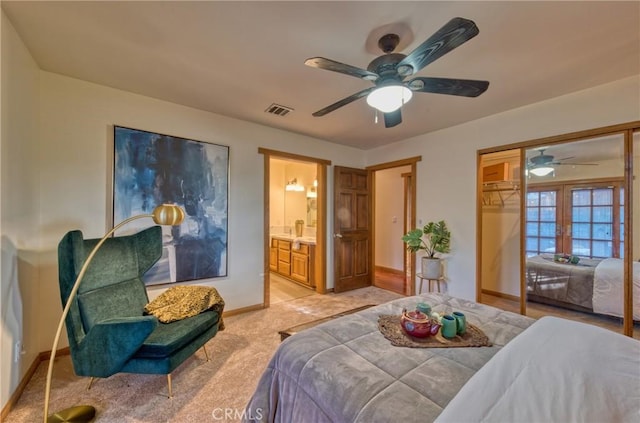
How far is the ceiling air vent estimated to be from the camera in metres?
3.02

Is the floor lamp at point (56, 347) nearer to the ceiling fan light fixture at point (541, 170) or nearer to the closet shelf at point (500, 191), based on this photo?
the ceiling fan light fixture at point (541, 170)

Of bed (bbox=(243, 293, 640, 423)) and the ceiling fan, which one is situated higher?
the ceiling fan

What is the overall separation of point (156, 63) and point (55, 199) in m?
1.57

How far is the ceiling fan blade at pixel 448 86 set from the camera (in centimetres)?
174

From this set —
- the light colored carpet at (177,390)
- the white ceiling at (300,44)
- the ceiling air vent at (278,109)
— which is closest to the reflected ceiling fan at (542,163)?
the white ceiling at (300,44)

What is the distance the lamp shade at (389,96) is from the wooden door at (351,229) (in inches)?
103

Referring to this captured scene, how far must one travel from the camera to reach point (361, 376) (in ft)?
→ 3.61

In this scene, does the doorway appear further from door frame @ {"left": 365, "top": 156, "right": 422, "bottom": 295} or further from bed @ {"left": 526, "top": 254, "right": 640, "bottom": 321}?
bed @ {"left": 526, "top": 254, "right": 640, "bottom": 321}

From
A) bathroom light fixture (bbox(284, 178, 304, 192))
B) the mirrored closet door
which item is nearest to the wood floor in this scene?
the mirrored closet door

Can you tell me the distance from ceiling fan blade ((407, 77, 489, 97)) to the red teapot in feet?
4.99

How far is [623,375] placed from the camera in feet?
3.18

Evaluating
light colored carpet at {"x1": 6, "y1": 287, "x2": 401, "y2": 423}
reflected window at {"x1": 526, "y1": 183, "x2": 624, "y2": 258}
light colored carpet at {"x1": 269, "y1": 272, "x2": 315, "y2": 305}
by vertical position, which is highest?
reflected window at {"x1": 526, "y1": 183, "x2": 624, "y2": 258}

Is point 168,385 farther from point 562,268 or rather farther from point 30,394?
point 562,268

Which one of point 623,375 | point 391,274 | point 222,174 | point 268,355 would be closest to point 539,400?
point 623,375
